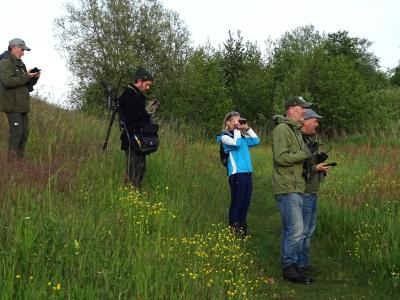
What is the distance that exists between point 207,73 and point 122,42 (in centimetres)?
1100

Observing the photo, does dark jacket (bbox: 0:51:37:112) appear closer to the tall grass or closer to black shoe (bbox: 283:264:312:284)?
the tall grass

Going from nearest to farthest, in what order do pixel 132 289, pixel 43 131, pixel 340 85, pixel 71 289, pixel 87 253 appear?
1. pixel 71 289
2. pixel 132 289
3. pixel 87 253
4. pixel 43 131
5. pixel 340 85

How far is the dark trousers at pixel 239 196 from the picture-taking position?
700 centimetres

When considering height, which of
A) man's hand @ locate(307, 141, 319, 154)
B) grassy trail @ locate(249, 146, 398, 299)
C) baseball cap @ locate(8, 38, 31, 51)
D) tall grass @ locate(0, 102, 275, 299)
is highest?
baseball cap @ locate(8, 38, 31, 51)

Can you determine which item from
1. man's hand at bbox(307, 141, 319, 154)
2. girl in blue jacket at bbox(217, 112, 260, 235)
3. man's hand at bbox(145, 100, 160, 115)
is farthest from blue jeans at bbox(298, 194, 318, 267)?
man's hand at bbox(145, 100, 160, 115)

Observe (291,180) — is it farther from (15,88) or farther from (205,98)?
(205,98)

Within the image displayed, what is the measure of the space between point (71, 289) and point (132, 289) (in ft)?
1.72

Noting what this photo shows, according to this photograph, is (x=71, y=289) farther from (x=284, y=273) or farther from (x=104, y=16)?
(x=104, y=16)

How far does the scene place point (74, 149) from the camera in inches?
333

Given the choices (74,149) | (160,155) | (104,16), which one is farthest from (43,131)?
(104,16)

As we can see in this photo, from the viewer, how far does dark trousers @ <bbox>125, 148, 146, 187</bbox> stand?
686 cm

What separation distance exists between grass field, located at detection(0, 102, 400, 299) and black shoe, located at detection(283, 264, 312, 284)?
102 millimetres

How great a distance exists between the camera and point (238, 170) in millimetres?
7031

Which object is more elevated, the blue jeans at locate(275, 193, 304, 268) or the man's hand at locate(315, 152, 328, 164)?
the man's hand at locate(315, 152, 328, 164)
